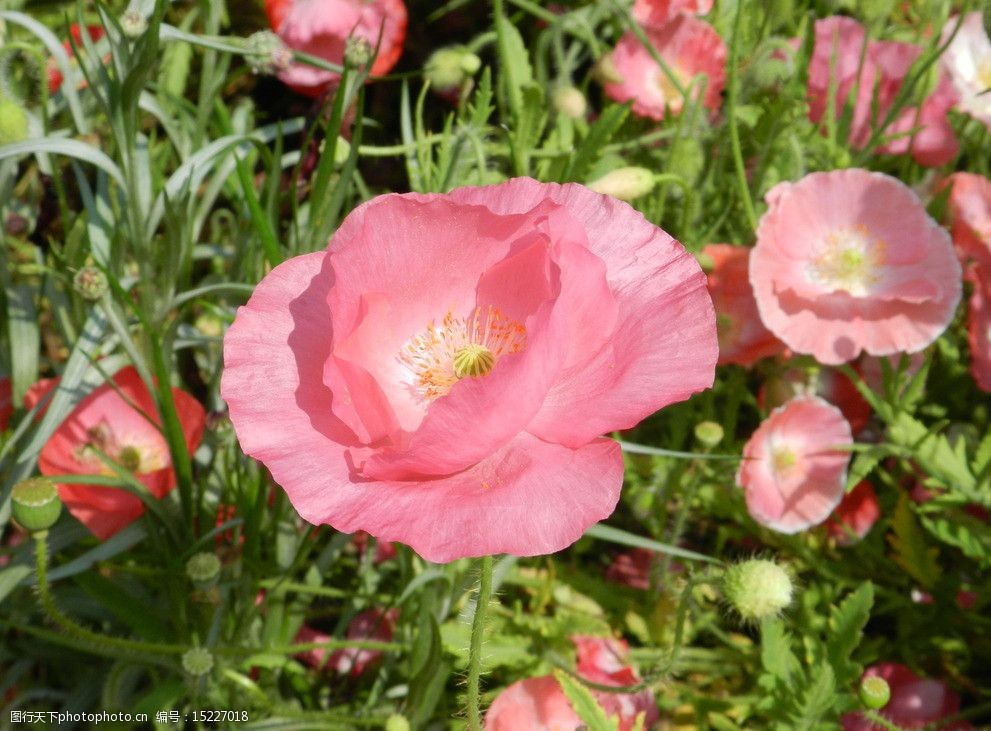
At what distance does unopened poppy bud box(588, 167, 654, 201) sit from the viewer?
4.43 ft

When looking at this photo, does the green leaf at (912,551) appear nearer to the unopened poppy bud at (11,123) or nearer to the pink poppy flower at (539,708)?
the pink poppy flower at (539,708)

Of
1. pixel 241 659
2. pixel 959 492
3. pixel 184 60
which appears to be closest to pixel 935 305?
pixel 959 492

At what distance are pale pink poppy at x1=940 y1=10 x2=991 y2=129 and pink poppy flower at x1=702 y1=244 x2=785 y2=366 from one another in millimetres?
591

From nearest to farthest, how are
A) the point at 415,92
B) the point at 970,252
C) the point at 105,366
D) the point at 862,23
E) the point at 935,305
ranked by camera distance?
the point at 105,366 → the point at 935,305 → the point at 970,252 → the point at 862,23 → the point at 415,92

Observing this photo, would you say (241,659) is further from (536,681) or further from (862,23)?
(862,23)

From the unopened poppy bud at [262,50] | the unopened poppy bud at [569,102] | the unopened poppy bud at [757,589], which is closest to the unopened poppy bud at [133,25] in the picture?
the unopened poppy bud at [262,50]

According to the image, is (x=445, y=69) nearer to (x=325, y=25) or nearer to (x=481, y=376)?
(x=325, y=25)

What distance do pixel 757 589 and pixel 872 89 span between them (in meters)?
1.09

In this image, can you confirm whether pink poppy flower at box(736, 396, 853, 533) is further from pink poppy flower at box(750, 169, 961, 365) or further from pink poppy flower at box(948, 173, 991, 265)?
pink poppy flower at box(948, 173, 991, 265)

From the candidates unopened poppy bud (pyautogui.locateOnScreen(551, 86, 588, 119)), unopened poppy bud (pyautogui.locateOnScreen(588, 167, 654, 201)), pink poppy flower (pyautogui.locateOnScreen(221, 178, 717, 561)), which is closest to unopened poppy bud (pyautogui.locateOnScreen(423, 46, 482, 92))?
unopened poppy bud (pyautogui.locateOnScreen(551, 86, 588, 119))

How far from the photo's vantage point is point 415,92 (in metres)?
2.26

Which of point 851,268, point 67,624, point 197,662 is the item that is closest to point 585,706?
point 197,662

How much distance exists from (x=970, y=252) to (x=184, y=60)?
5.24 ft

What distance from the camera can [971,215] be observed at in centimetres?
162
